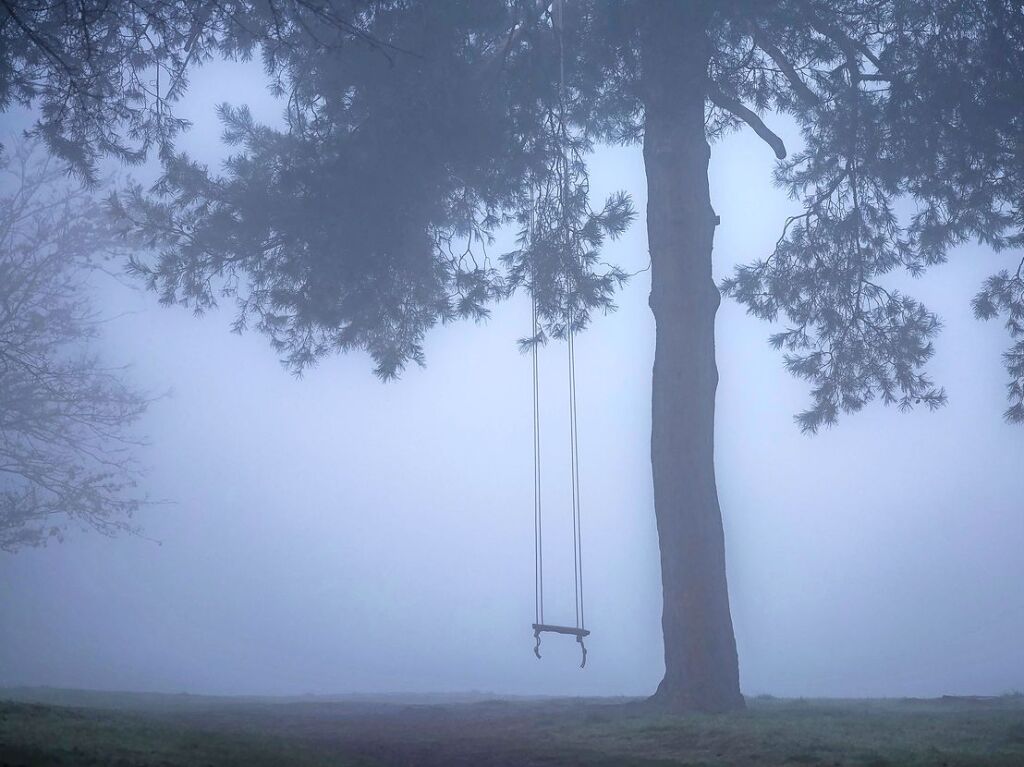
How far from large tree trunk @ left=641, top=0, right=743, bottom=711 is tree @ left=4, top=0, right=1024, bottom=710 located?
0.07ft

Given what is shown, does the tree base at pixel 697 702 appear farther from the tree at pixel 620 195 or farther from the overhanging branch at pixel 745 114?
the overhanging branch at pixel 745 114

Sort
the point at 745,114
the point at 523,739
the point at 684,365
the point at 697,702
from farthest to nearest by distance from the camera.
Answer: the point at 745,114 < the point at 684,365 < the point at 697,702 < the point at 523,739

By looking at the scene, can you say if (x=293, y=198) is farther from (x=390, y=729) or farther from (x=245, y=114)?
(x=390, y=729)

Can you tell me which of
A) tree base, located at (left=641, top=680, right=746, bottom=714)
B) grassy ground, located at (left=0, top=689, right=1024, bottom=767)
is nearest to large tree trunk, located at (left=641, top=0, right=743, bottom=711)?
tree base, located at (left=641, top=680, right=746, bottom=714)

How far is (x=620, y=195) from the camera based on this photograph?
33.0ft

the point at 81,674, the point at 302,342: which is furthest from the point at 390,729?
the point at 81,674

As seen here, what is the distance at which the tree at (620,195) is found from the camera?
29.0ft

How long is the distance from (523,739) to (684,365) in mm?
3670

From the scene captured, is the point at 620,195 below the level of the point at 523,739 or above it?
above

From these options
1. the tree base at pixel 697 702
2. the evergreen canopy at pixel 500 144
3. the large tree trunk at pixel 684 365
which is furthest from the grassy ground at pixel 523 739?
the evergreen canopy at pixel 500 144

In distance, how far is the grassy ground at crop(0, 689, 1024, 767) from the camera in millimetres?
4539

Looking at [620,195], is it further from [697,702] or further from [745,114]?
[697,702]

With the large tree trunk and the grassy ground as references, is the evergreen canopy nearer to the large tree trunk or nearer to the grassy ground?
the large tree trunk

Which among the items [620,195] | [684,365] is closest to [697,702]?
[684,365]
